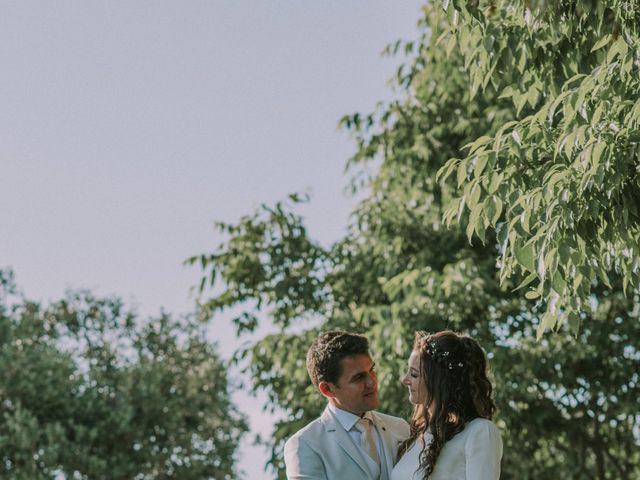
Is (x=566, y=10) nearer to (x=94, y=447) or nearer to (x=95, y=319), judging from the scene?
(x=94, y=447)

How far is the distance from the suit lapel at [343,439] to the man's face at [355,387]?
3.2 inches

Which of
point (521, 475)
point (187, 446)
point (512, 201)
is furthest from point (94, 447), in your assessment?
point (512, 201)

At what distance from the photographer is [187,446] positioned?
2719 centimetres

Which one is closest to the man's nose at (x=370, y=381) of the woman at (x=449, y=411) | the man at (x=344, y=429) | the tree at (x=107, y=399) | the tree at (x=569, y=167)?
the man at (x=344, y=429)

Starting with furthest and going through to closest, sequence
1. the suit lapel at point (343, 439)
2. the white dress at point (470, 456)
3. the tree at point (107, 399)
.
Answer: the tree at point (107, 399) → the suit lapel at point (343, 439) → the white dress at point (470, 456)

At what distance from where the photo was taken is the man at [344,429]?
4965 mm

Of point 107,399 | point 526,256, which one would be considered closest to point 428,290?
point 526,256

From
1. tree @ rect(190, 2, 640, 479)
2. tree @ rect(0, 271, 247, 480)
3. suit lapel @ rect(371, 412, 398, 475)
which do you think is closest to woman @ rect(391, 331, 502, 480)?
suit lapel @ rect(371, 412, 398, 475)

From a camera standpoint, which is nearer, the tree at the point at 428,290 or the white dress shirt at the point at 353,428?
the white dress shirt at the point at 353,428

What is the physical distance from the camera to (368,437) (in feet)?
16.6

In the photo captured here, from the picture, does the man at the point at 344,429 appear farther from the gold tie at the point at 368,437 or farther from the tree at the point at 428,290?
the tree at the point at 428,290

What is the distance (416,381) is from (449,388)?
0.16 m

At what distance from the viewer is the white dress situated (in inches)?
171

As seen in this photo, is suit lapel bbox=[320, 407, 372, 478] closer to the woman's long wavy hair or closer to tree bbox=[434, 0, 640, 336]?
the woman's long wavy hair
